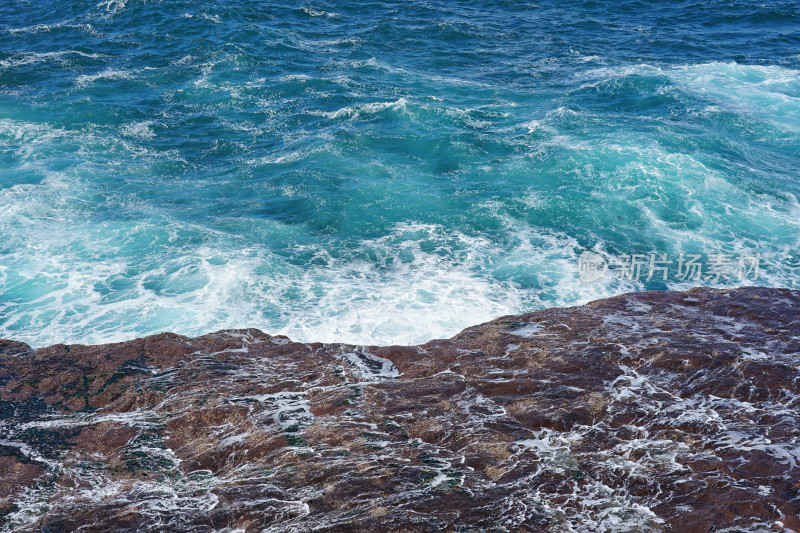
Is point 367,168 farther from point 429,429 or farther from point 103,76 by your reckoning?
point 103,76

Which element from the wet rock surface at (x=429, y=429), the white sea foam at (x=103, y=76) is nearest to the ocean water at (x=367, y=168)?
the white sea foam at (x=103, y=76)

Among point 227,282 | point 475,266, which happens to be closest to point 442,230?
point 475,266

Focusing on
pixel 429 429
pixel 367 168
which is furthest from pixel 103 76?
pixel 429 429

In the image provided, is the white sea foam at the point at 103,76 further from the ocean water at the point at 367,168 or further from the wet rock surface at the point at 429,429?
the wet rock surface at the point at 429,429

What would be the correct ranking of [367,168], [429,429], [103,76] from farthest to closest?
1. [103,76]
2. [367,168]
3. [429,429]

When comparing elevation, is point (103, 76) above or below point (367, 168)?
above

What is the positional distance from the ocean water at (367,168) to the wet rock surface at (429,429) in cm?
364

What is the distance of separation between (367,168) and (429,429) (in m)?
14.4

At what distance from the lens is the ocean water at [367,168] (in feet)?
53.9

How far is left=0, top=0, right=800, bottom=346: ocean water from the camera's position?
1644 centimetres

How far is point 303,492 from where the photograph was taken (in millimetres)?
8109

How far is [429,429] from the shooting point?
9344mm

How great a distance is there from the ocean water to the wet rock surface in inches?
143

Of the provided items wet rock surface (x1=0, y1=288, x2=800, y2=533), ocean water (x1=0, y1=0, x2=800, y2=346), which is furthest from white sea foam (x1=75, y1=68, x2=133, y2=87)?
wet rock surface (x1=0, y1=288, x2=800, y2=533)
